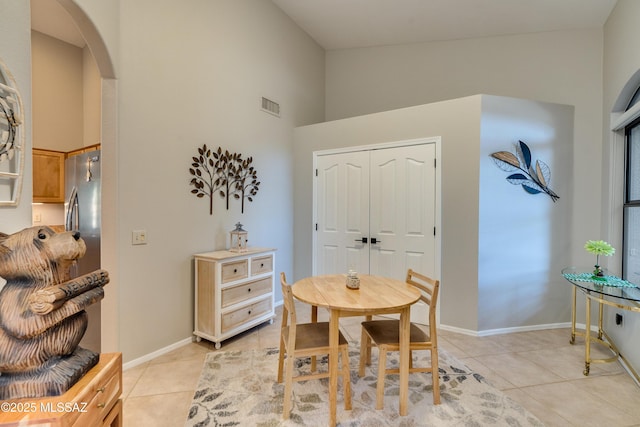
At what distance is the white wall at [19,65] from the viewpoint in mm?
1310

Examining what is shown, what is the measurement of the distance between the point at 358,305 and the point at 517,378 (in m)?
1.66

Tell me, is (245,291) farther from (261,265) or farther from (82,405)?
(82,405)

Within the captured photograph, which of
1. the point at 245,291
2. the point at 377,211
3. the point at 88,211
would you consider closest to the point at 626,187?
the point at 377,211

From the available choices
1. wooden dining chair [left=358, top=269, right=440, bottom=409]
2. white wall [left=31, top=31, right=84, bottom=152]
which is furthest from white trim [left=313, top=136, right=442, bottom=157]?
white wall [left=31, top=31, right=84, bottom=152]

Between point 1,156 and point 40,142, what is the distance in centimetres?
317

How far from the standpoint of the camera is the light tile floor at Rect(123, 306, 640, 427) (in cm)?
198

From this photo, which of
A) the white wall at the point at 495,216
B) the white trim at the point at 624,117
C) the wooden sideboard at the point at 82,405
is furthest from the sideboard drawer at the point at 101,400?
the white trim at the point at 624,117

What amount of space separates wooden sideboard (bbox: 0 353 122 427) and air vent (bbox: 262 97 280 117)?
3342 millimetres

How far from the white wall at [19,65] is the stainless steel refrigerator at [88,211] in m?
1.25

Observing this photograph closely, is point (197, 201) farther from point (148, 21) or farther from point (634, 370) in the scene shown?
point (634, 370)

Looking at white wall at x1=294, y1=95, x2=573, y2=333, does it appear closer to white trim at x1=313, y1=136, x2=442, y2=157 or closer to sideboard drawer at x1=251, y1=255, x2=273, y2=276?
white trim at x1=313, y1=136, x2=442, y2=157

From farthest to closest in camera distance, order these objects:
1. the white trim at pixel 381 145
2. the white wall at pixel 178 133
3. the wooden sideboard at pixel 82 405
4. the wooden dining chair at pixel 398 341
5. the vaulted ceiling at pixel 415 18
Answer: the white trim at pixel 381 145 < the vaulted ceiling at pixel 415 18 < the white wall at pixel 178 133 < the wooden dining chair at pixel 398 341 < the wooden sideboard at pixel 82 405

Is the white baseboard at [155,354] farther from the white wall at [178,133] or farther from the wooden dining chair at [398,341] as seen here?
the wooden dining chair at [398,341]

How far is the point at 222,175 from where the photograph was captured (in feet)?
10.8
